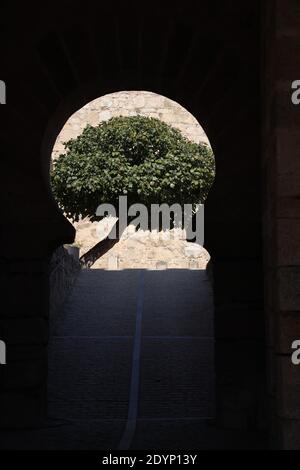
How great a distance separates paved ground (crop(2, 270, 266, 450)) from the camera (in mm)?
7922

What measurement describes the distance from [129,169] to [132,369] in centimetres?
1016

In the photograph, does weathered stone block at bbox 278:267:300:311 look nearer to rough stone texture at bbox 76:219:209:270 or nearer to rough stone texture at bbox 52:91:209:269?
rough stone texture at bbox 52:91:209:269

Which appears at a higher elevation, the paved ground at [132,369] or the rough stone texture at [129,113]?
the rough stone texture at [129,113]

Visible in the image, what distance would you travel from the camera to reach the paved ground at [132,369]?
792 cm

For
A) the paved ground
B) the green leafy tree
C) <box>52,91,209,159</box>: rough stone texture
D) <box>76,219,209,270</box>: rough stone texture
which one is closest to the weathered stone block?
the paved ground

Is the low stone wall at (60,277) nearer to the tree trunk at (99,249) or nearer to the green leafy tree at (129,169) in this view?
the green leafy tree at (129,169)

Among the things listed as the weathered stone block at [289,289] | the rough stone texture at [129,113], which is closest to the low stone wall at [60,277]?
the weathered stone block at [289,289]

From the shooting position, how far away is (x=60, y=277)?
15.4 m

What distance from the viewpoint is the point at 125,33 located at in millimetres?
8883

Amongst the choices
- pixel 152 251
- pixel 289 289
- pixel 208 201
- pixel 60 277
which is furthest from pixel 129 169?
pixel 289 289

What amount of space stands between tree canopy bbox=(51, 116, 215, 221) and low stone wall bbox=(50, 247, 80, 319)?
338cm

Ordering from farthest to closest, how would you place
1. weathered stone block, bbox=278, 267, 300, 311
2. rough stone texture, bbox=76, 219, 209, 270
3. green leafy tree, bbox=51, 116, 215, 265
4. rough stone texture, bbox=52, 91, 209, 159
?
1. rough stone texture, bbox=52, 91, 209, 159
2. rough stone texture, bbox=76, 219, 209, 270
3. green leafy tree, bbox=51, 116, 215, 265
4. weathered stone block, bbox=278, 267, 300, 311

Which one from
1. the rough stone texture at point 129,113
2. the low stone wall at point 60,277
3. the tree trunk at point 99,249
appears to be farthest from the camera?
the rough stone texture at point 129,113

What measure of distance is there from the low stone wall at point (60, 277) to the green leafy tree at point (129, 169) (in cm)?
339
